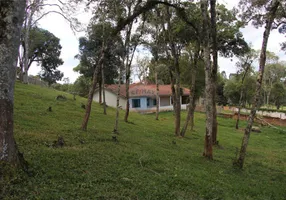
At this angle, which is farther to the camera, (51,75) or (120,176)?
(51,75)

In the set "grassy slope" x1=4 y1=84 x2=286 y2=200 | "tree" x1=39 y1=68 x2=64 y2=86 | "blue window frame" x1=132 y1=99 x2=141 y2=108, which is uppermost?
"tree" x1=39 y1=68 x2=64 y2=86

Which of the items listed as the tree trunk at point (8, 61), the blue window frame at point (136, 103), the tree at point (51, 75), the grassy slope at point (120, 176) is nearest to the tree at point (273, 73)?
the blue window frame at point (136, 103)

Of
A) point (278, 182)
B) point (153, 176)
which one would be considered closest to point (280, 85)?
point (278, 182)

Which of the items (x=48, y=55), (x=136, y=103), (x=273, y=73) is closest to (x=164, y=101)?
(x=136, y=103)

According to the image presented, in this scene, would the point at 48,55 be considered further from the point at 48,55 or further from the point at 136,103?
the point at 136,103

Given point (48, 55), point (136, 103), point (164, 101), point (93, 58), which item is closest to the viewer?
point (93, 58)

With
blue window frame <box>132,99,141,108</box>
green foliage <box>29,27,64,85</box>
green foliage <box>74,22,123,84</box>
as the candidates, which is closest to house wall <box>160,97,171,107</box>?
blue window frame <box>132,99,141,108</box>

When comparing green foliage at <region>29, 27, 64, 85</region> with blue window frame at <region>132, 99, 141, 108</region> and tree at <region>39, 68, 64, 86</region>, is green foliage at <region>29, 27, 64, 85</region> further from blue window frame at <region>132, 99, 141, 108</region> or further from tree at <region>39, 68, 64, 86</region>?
blue window frame at <region>132, 99, 141, 108</region>

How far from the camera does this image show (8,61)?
Answer: 13.0 feet

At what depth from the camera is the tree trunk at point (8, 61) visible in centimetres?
388

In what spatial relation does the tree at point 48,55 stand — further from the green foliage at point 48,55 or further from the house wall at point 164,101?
the house wall at point 164,101

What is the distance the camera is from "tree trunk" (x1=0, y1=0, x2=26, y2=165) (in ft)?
12.7

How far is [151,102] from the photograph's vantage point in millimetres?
39062

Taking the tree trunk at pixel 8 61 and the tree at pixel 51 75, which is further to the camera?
the tree at pixel 51 75
